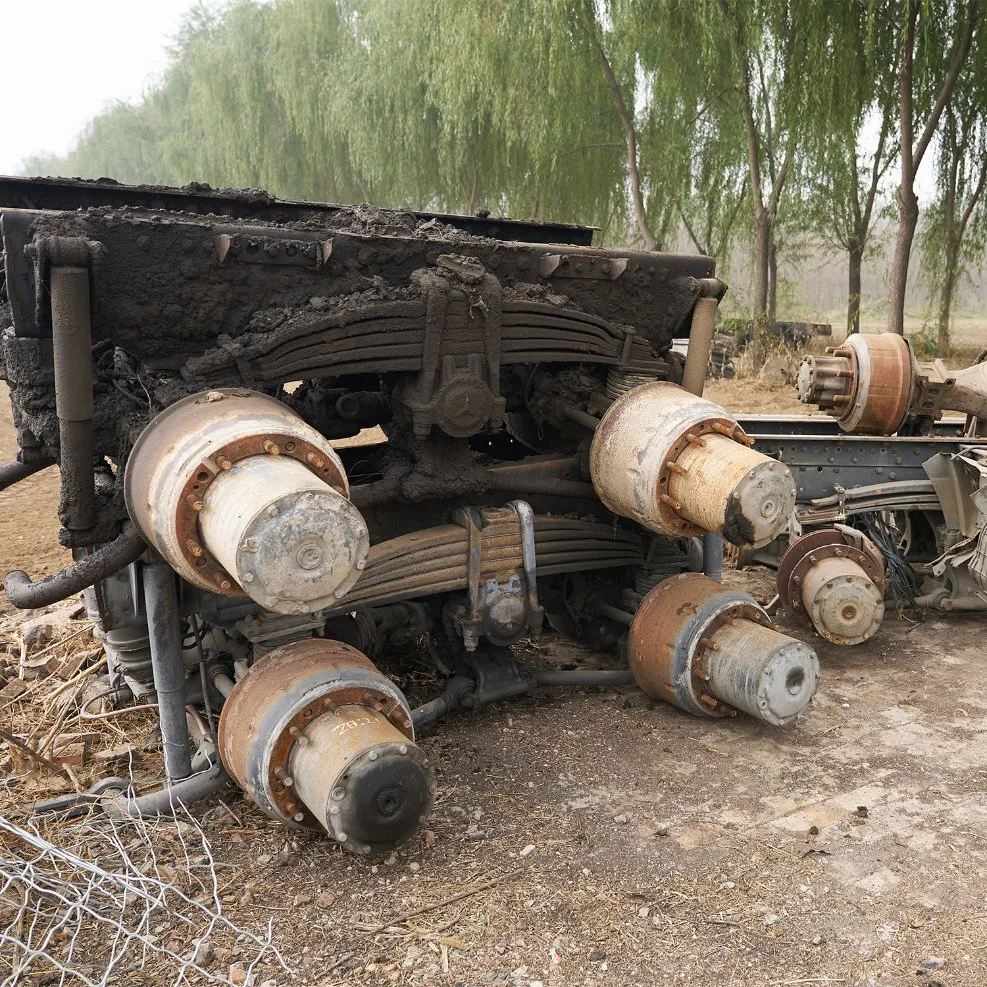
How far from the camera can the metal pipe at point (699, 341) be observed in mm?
4242

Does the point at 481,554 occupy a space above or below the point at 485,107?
below

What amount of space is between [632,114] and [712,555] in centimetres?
1232

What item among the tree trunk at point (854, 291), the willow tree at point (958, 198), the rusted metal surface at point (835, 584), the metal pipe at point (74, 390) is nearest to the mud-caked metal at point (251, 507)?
the metal pipe at point (74, 390)

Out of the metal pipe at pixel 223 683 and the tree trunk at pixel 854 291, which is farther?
the tree trunk at pixel 854 291

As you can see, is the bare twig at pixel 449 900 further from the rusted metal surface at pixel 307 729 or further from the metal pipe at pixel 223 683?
the metal pipe at pixel 223 683

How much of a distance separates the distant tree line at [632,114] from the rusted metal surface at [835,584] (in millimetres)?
7405

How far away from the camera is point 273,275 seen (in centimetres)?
335

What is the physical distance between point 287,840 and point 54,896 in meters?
0.71

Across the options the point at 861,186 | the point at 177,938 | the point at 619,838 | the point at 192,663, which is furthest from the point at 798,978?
the point at 861,186

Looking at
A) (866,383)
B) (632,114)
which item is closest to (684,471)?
(866,383)

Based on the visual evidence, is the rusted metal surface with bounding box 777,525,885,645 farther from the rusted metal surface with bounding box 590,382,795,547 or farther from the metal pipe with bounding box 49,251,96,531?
the metal pipe with bounding box 49,251,96,531

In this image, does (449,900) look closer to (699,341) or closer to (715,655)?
(715,655)

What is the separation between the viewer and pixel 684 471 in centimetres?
355

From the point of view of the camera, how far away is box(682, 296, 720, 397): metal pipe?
4242mm
